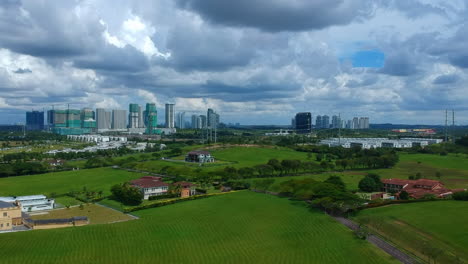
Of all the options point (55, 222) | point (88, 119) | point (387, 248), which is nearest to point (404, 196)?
point (387, 248)

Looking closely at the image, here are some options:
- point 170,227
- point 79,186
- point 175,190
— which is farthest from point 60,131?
point 170,227

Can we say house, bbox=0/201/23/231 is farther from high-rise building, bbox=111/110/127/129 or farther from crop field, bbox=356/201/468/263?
high-rise building, bbox=111/110/127/129

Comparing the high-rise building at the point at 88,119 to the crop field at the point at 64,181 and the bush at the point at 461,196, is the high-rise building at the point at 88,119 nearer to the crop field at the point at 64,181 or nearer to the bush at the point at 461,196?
the crop field at the point at 64,181

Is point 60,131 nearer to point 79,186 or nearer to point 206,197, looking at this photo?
point 79,186

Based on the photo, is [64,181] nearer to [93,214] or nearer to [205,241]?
[93,214]

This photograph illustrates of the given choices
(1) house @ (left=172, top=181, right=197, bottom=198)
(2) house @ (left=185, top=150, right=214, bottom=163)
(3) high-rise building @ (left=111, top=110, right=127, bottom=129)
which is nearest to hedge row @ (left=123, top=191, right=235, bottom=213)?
(1) house @ (left=172, top=181, right=197, bottom=198)

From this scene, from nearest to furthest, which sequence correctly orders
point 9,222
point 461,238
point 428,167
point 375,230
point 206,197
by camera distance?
point 461,238
point 375,230
point 9,222
point 206,197
point 428,167

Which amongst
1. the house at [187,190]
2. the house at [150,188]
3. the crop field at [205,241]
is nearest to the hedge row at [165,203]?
the crop field at [205,241]
